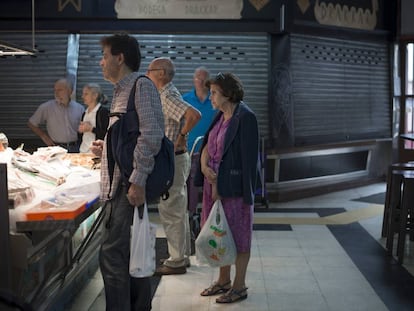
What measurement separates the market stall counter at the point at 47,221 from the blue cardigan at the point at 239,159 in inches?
34.6

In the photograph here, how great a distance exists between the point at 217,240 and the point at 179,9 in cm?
477

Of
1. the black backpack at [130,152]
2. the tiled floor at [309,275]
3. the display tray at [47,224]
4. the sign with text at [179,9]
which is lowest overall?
the tiled floor at [309,275]

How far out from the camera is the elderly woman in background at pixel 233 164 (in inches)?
159

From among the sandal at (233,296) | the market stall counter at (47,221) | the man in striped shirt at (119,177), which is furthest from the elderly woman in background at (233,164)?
the man in striped shirt at (119,177)

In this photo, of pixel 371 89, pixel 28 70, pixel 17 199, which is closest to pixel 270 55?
pixel 371 89

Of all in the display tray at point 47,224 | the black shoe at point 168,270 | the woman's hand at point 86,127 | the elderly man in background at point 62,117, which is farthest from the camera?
the elderly man in background at point 62,117

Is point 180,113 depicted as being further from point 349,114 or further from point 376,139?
point 376,139

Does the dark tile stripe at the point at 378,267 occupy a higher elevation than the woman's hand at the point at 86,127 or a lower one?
lower

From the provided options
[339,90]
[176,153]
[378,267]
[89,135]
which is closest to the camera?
[176,153]

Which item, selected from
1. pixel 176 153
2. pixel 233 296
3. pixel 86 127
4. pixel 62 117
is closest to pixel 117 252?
pixel 233 296

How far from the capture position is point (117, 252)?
3.23 m

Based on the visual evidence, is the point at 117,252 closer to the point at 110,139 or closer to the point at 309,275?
the point at 110,139

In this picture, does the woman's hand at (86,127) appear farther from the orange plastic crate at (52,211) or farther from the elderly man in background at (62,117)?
the orange plastic crate at (52,211)

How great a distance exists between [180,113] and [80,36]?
13.1 feet
